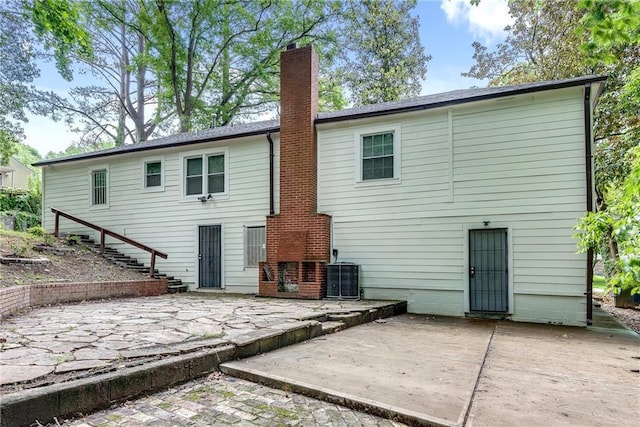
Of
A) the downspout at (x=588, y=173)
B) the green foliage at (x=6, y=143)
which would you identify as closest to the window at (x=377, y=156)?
the downspout at (x=588, y=173)

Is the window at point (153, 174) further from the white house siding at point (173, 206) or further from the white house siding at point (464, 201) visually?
the white house siding at point (464, 201)

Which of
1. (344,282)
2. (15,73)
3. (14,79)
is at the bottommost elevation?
(344,282)

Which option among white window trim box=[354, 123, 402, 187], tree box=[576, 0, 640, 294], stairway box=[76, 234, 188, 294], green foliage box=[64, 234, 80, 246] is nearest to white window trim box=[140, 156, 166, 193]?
stairway box=[76, 234, 188, 294]

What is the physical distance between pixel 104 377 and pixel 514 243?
7.42 metres

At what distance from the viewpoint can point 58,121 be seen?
22016 millimetres

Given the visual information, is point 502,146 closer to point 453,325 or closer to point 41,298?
point 453,325

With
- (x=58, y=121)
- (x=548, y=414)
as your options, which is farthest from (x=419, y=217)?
(x=58, y=121)

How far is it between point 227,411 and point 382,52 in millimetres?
21840

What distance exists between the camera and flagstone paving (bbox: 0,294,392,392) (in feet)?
9.87

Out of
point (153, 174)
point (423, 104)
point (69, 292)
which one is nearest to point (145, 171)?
point (153, 174)

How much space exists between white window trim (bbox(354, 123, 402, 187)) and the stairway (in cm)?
576

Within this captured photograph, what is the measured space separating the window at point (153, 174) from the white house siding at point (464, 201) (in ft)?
17.5

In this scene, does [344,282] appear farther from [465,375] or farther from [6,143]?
[6,143]

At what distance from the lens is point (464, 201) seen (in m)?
8.07
